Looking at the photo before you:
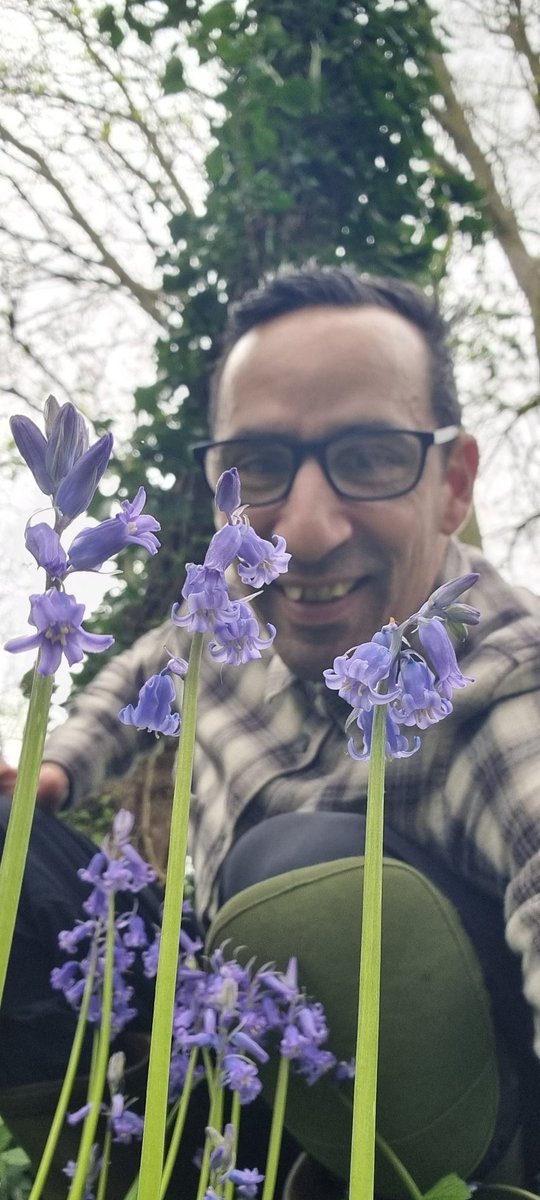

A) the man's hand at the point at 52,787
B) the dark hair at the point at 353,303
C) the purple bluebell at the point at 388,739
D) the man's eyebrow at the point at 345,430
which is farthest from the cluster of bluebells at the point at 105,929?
the dark hair at the point at 353,303

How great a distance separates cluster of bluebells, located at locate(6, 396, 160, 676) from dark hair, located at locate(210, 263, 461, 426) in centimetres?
71

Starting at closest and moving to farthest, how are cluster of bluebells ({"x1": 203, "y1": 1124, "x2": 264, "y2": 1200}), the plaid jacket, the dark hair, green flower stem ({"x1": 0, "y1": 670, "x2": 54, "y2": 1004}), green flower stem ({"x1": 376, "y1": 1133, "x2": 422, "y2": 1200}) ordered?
1. green flower stem ({"x1": 0, "y1": 670, "x2": 54, "y2": 1004})
2. cluster of bluebells ({"x1": 203, "y1": 1124, "x2": 264, "y2": 1200})
3. green flower stem ({"x1": 376, "y1": 1133, "x2": 422, "y2": 1200})
4. the plaid jacket
5. the dark hair

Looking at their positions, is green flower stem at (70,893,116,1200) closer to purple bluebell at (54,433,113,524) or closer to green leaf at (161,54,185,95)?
purple bluebell at (54,433,113,524)

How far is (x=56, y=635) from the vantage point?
15.1 inches

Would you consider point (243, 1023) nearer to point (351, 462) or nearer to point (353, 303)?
point (351, 462)

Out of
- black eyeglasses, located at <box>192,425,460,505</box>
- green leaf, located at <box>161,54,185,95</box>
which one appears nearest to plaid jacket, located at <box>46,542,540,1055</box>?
black eyeglasses, located at <box>192,425,460,505</box>

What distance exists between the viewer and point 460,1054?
28.8 inches

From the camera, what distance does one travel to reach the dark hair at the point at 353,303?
1078mm

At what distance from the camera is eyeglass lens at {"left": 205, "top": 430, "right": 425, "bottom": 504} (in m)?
0.99

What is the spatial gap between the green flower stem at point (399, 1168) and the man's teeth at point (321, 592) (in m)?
0.49

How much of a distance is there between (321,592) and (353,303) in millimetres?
362

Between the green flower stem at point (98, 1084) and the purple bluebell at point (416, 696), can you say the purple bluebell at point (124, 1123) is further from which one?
the purple bluebell at point (416, 696)

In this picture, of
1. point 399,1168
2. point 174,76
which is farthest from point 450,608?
point 174,76

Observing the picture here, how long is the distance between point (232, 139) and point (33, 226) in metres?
0.33
